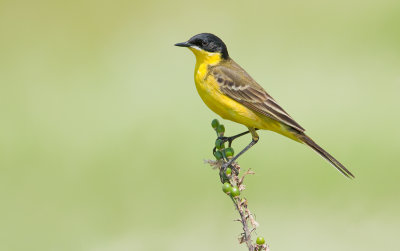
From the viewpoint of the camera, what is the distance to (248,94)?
4266mm

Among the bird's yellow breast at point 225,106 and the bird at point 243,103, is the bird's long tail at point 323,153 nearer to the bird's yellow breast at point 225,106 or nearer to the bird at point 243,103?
the bird at point 243,103

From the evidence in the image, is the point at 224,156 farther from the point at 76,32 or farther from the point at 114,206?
the point at 76,32

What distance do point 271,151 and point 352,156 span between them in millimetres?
686

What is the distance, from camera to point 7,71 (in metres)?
8.84

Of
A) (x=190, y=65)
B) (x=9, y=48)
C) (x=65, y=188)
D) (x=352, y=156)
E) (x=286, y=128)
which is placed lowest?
(x=286, y=128)

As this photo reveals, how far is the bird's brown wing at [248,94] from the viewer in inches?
162

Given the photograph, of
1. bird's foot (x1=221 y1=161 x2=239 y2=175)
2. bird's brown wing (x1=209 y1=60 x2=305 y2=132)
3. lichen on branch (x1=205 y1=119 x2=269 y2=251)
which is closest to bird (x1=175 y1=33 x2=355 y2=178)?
bird's brown wing (x1=209 y1=60 x2=305 y2=132)

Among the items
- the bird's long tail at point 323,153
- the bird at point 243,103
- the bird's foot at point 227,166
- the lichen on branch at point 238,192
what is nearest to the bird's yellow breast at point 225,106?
the bird at point 243,103

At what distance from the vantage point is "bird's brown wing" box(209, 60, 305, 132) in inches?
162

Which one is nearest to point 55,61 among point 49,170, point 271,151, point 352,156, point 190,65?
point 190,65

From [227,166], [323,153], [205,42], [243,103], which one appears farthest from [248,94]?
[227,166]

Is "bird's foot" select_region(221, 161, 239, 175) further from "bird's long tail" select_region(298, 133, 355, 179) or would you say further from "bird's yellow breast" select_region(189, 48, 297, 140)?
"bird's yellow breast" select_region(189, 48, 297, 140)

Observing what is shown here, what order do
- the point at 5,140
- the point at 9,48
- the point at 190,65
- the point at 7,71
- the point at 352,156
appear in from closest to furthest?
the point at 352,156
the point at 5,140
the point at 190,65
the point at 7,71
the point at 9,48

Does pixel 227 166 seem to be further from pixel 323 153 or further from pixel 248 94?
pixel 248 94
